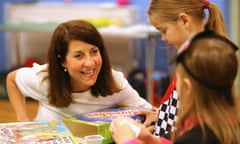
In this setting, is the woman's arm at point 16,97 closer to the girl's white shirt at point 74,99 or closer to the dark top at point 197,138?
the girl's white shirt at point 74,99

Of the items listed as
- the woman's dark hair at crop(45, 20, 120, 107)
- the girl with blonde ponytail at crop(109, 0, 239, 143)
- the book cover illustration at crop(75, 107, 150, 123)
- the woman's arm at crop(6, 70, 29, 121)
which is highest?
the girl with blonde ponytail at crop(109, 0, 239, 143)

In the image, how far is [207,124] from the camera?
1.21m

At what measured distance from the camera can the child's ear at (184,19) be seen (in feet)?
5.34

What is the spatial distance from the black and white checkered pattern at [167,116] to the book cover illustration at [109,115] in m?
0.09

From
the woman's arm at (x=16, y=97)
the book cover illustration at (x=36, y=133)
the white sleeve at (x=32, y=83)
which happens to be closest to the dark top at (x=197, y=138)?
the book cover illustration at (x=36, y=133)

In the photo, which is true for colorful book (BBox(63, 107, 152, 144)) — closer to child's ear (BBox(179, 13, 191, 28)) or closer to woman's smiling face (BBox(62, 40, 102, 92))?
woman's smiling face (BBox(62, 40, 102, 92))

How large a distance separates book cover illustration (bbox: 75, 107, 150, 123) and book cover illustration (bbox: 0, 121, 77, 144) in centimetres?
10

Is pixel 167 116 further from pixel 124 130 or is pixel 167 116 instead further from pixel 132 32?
pixel 132 32

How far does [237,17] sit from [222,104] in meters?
3.46

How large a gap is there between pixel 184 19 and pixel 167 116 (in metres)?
0.37

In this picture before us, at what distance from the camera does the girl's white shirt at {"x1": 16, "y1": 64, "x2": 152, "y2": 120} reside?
206 centimetres

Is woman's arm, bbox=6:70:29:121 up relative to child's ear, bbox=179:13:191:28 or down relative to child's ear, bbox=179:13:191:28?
down

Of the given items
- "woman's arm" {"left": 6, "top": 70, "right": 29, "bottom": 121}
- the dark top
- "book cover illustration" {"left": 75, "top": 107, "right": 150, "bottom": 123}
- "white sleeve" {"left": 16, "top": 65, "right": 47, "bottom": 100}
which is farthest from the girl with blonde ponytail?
"woman's arm" {"left": 6, "top": 70, "right": 29, "bottom": 121}

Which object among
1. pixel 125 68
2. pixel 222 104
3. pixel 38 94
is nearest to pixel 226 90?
pixel 222 104
